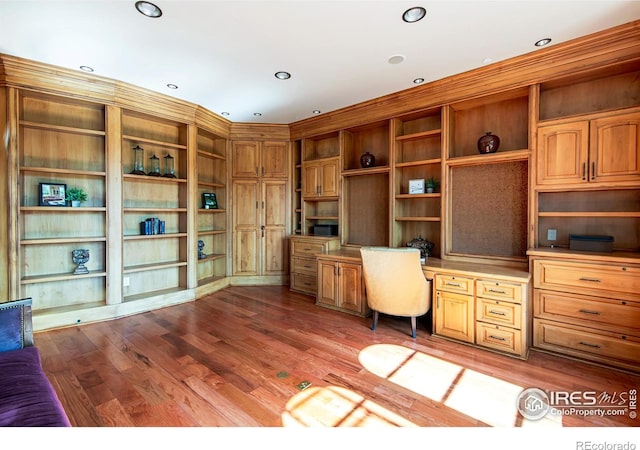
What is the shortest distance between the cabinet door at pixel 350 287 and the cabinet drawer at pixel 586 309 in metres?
1.76

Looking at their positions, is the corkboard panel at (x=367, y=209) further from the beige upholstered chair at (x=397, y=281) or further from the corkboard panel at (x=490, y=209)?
the beige upholstered chair at (x=397, y=281)

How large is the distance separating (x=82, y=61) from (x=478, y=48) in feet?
12.7

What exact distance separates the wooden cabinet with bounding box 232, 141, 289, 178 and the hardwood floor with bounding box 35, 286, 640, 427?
103 inches

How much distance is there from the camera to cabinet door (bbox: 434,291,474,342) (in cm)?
276

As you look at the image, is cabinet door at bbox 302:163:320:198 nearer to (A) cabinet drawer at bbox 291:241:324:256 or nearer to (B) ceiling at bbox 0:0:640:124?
(A) cabinet drawer at bbox 291:241:324:256

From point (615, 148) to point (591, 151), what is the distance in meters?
0.15

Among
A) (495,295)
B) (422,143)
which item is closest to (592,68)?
(422,143)

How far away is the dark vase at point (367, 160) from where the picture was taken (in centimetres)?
413

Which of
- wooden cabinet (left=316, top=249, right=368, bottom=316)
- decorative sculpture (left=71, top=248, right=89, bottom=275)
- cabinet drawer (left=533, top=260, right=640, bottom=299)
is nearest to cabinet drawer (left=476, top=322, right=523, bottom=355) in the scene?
cabinet drawer (left=533, top=260, right=640, bottom=299)

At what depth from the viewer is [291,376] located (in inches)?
87.6

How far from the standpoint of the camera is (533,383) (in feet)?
6.99

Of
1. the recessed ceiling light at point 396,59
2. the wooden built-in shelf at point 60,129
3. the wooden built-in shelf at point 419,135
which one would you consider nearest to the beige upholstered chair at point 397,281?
the wooden built-in shelf at point 419,135

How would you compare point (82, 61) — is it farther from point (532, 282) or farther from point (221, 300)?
point (532, 282)

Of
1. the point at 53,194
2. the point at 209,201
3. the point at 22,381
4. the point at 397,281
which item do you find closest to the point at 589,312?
the point at 397,281
